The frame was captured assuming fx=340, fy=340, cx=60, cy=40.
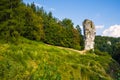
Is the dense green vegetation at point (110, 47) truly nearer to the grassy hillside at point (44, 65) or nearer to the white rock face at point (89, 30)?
the white rock face at point (89, 30)

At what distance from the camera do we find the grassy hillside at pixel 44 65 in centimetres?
1457


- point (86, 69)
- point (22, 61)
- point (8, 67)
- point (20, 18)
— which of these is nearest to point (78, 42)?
point (20, 18)

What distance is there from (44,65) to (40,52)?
3120cm

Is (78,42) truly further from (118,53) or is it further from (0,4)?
(0,4)

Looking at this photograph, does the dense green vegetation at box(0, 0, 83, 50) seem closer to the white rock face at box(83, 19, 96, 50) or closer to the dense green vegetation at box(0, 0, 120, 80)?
the dense green vegetation at box(0, 0, 120, 80)

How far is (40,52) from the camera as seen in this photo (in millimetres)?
45094

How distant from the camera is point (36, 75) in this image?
566 inches

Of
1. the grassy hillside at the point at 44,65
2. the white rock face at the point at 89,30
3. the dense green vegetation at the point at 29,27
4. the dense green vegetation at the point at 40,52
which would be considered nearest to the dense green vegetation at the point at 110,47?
the dense green vegetation at the point at 40,52

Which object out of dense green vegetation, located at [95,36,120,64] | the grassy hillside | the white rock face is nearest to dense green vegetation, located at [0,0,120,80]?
the grassy hillside

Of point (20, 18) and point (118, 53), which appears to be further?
point (118, 53)

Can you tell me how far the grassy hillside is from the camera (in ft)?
47.8

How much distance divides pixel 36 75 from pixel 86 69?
29038mm

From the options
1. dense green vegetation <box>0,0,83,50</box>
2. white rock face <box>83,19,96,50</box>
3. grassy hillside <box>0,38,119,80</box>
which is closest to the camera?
grassy hillside <box>0,38,119,80</box>

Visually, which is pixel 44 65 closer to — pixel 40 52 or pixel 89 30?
pixel 40 52
